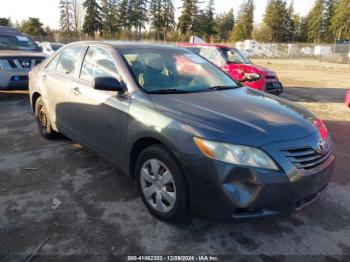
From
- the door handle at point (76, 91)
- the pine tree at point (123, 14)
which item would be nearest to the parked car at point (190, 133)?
the door handle at point (76, 91)

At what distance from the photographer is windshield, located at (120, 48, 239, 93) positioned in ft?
11.6

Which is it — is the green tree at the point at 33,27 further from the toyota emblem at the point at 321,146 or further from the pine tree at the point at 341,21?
the toyota emblem at the point at 321,146

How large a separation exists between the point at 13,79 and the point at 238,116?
6.94m

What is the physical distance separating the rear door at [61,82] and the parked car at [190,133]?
3 centimetres

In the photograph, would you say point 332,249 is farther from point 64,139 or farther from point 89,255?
point 64,139

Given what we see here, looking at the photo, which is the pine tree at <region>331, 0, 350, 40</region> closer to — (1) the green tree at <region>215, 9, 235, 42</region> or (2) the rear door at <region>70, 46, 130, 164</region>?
(1) the green tree at <region>215, 9, 235, 42</region>

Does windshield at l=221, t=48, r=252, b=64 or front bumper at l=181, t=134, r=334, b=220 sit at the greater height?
windshield at l=221, t=48, r=252, b=64

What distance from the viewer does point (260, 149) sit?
2551mm

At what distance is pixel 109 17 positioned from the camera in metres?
68.5

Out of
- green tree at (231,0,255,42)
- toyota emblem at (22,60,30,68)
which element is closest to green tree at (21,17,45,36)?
green tree at (231,0,255,42)

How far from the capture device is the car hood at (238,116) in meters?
2.63

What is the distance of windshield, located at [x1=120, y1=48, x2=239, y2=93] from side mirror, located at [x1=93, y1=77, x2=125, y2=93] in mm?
208

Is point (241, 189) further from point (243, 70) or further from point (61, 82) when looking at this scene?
point (243, 70)

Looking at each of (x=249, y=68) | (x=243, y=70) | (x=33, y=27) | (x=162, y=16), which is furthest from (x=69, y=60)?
(x=162, y=16)
